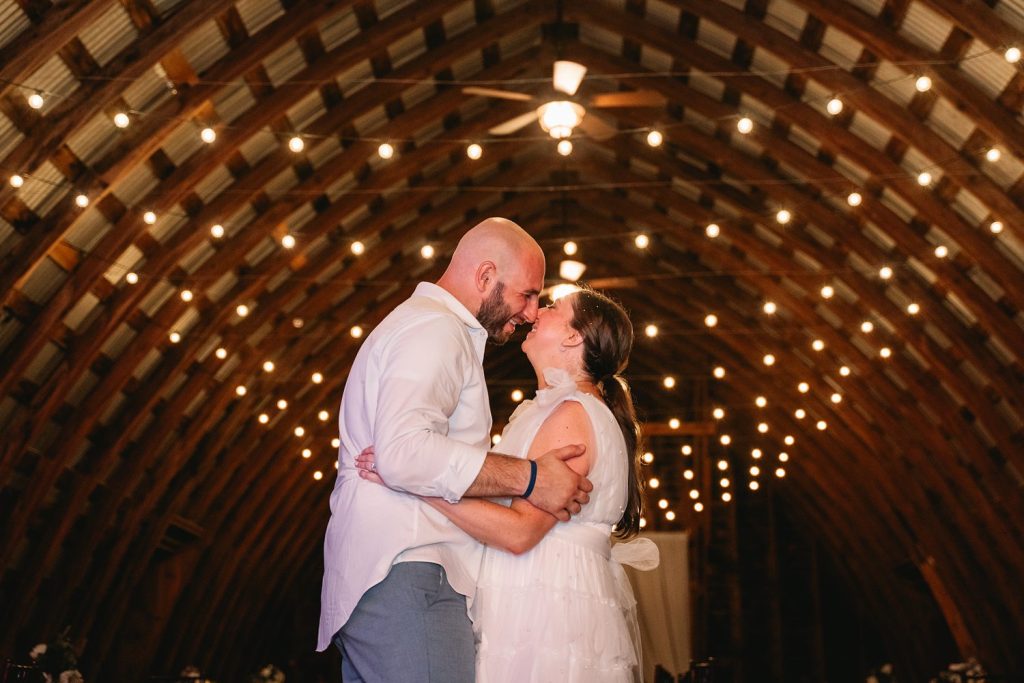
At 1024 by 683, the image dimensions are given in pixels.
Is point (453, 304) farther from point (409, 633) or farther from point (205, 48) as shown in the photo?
point (205, 48)

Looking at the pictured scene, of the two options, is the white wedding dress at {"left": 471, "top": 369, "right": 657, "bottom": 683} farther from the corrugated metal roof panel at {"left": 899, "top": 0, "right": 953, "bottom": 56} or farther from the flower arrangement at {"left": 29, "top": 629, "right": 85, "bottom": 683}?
the flower arrangement at {"left": 29, "top": 629, "right": 85, "bottom": 683}

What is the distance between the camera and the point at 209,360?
45.3 feet

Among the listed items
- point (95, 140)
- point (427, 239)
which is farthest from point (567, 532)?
point (427, 239)

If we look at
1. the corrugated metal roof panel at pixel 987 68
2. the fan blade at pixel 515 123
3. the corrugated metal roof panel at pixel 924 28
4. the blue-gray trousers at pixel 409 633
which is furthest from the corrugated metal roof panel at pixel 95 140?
the blue-gray trousers at pixel 409 633

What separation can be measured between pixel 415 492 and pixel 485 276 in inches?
24.5

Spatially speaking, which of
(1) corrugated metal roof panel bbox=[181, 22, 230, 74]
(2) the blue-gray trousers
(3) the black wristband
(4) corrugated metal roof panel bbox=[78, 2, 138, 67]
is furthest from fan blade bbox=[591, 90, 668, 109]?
(2) the blue-gray trousers

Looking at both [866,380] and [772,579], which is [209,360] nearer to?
[866,380]

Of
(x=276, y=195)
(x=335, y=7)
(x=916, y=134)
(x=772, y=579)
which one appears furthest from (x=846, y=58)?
(x=772, y=579)

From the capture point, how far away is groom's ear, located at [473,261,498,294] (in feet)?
9.12

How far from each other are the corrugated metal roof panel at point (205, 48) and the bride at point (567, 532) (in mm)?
7032

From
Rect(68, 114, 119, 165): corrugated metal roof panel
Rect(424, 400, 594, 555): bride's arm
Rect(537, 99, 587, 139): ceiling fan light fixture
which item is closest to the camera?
Rect(424, 400, 594, 555): bride's arm

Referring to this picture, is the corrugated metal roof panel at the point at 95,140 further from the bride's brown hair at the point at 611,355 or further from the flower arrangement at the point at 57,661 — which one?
the bride's brown hair at the point at 611,355

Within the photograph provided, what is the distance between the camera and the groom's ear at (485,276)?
278 centimetres

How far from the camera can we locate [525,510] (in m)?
2.70
